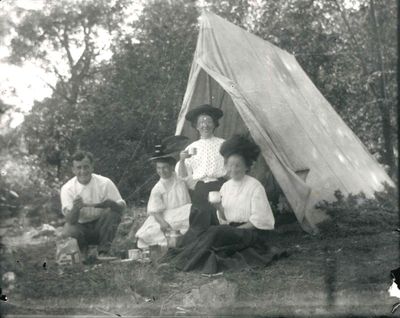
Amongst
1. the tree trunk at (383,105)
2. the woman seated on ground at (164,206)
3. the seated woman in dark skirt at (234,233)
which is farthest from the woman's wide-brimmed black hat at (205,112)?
the tree trunk at (383,105)

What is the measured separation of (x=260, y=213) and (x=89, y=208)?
5.50ft

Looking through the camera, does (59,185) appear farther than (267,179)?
No

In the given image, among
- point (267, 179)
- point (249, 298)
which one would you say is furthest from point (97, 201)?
point (267, 179)

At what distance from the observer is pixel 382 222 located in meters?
5.43

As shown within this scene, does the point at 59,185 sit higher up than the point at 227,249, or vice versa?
the point at 59,185

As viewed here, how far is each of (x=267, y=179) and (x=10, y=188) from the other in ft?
12.3

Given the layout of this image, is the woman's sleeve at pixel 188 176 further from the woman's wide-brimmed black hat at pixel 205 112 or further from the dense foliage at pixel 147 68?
the dense foliage at pixel 147 68

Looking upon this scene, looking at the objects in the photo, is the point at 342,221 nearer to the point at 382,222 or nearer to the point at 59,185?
the point at 382,222

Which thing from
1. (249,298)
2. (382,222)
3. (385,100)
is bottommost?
(249,298)

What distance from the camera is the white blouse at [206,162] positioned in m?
5.48

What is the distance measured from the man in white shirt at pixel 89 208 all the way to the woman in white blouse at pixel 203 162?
854 mm

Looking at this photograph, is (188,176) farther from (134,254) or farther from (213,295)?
(213,295)

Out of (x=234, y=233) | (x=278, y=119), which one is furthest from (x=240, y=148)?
(x=278, y=119)

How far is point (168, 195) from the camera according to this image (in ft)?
16.6
